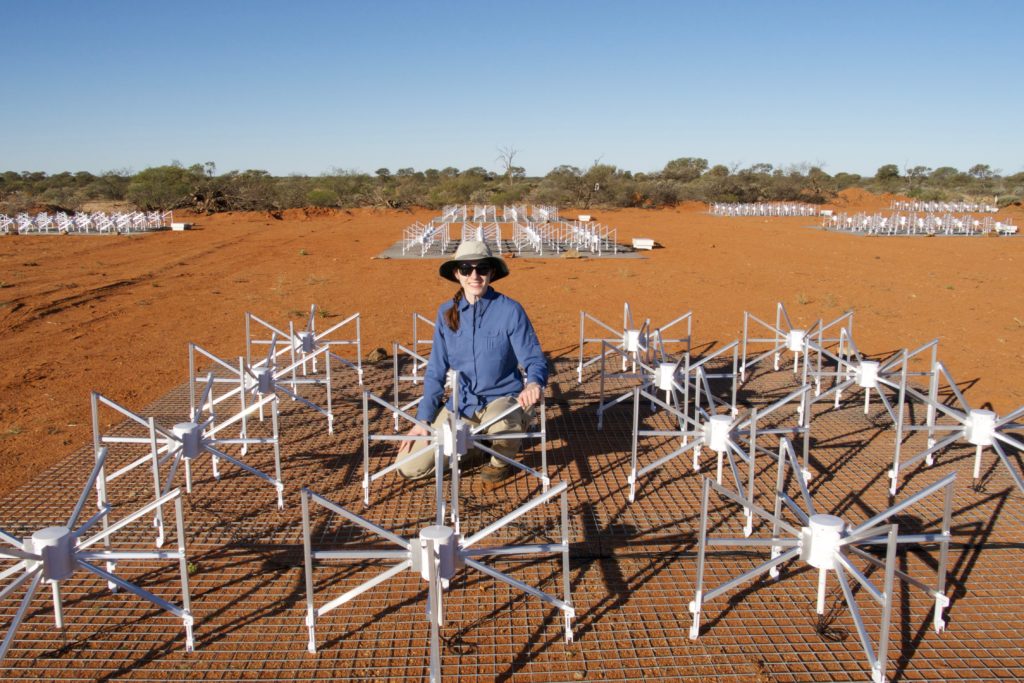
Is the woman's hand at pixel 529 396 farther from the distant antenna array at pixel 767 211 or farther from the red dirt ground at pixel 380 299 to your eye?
the distant antenna array at pixel 767 211

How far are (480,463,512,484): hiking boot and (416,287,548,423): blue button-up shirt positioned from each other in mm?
369

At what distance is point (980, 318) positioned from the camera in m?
10.8

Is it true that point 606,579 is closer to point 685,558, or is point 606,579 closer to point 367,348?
point 685,558

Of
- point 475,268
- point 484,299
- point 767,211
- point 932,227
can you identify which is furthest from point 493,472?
point 767,211

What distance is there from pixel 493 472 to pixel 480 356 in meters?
0.75

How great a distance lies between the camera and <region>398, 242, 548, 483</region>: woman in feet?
15.3

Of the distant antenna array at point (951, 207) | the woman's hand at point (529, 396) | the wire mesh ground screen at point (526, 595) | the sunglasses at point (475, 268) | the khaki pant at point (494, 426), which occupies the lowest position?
the wire mesh ground screen at point (526, 595)

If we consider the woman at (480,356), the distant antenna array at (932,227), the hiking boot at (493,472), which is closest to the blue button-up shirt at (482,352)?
the woman at (480,356)

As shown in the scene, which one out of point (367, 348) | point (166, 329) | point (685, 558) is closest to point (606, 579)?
point (685, 558)

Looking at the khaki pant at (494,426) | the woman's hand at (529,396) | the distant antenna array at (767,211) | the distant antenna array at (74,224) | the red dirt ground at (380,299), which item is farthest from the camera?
the distant antenna array at (767,211)

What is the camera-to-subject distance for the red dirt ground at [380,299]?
7648 mm

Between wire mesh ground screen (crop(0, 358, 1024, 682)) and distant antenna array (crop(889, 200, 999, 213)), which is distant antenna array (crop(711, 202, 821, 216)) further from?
wire mesh ground screen (crop(0, 358, 1024, 682))

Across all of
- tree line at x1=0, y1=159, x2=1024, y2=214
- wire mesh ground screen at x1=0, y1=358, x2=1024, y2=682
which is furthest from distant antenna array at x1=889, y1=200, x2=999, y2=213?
wire mesh ground screen at x1=0, y1=358, x2=1024, y2=682

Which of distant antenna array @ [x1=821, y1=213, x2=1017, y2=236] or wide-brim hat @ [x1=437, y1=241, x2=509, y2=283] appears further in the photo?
distant antenna array @ [x1=821, y1=213, x2=1017, y2=236]
